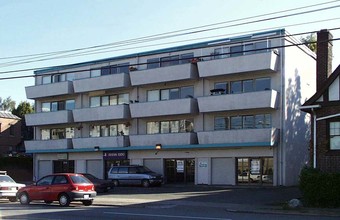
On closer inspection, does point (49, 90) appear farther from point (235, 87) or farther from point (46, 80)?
point (235, 87)

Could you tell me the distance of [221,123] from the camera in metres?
38.6

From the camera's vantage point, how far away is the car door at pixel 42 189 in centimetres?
2245

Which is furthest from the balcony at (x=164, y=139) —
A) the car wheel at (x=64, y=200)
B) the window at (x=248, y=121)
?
the car wheel at (x=64, y=200)

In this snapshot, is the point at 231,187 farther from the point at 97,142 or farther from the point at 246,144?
the point at 97,142

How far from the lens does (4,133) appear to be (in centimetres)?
6431

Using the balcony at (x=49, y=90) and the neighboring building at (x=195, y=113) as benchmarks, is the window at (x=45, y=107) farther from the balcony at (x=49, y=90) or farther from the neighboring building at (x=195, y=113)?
the neighboring building at (x=195, y=113)

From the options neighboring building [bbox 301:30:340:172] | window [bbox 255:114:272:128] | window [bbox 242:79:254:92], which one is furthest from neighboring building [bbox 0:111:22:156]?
neighboring building [bbox 301:30:340:172]

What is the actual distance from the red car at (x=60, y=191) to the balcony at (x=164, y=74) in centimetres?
1776

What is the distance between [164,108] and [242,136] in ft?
23.9

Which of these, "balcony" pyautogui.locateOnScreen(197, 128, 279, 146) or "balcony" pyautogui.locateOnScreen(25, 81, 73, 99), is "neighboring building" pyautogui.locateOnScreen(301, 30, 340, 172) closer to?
"balcony" pyautogui.locateOnScreen(197, 128, 279, 146)

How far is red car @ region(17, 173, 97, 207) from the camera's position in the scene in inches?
858

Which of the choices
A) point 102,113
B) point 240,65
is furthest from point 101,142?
point 240,65

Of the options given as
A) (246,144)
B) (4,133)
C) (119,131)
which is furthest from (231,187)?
(4,133)

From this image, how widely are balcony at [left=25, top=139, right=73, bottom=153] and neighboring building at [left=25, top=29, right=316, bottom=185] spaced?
0.12 metres
